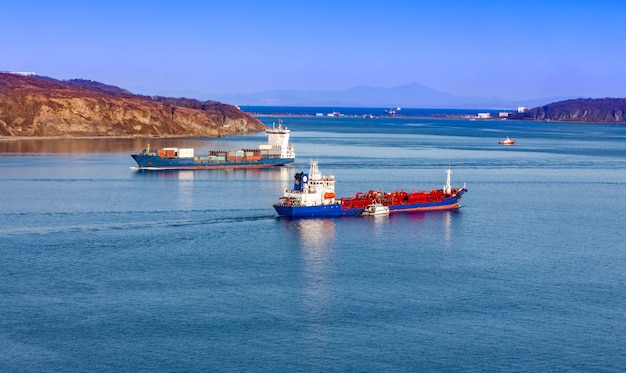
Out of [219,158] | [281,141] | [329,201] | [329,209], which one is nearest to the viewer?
[329,209]

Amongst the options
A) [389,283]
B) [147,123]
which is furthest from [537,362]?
[147,123]

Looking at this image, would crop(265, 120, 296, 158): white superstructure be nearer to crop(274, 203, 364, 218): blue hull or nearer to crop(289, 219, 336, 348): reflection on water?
crop(274, 203, 364, 218): blue hull

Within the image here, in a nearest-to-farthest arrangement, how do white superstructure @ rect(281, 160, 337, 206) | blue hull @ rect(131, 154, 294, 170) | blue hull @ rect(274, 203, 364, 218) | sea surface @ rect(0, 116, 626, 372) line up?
sea surface @ rect(0, 116, 626, 372), blue hull @ rect(274, 203, 364, 218), white superstructure @ rect(281, 160, 337, 206), blue hull @ rect(131, 154, 294, 170)

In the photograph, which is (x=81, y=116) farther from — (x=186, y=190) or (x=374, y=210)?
(x=374, y=210)

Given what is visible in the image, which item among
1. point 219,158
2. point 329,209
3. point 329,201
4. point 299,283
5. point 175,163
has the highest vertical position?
point 219,158

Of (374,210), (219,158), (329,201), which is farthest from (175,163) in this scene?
(374,210)

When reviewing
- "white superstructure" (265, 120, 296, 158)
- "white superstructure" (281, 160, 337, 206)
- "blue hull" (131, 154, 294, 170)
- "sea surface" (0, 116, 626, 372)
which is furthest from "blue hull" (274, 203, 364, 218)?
"white superstructure" (265, 120, 296, 158)
